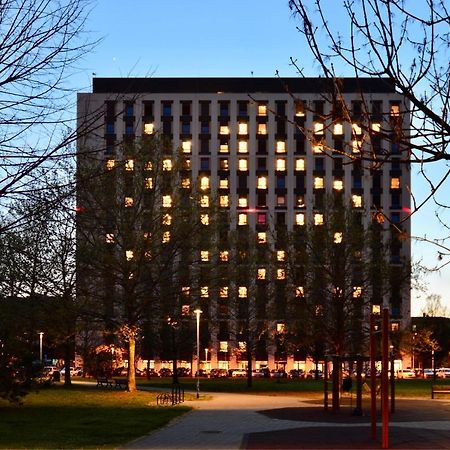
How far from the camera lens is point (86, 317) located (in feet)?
141

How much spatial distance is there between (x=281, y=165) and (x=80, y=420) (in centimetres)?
10366

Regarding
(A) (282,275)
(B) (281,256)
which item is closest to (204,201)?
(A) (282,275)

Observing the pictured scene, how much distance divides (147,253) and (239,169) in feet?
281

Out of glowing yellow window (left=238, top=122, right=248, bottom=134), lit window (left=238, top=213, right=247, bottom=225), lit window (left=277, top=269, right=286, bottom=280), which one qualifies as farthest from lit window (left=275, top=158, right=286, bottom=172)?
lit window (left=277, top=269, right=286, bottom=280)

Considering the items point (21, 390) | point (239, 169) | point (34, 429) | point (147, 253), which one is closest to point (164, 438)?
point (34, 429)

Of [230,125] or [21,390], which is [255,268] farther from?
[230,125]

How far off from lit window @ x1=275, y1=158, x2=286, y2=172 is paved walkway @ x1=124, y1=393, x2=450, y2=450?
94.9 metres

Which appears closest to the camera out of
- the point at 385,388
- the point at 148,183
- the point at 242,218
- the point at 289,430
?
the point at 385,388

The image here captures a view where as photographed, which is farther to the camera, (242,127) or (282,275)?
(242,127)

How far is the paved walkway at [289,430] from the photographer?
19250 mm

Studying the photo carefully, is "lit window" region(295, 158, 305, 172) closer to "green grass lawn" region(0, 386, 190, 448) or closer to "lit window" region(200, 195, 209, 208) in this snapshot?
"lit window" region(200, 195, 209, 208)

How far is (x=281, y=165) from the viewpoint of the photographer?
12800 cm

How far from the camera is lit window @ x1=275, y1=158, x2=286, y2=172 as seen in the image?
420 feet

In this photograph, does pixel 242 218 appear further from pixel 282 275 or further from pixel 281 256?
pixel 282 275
